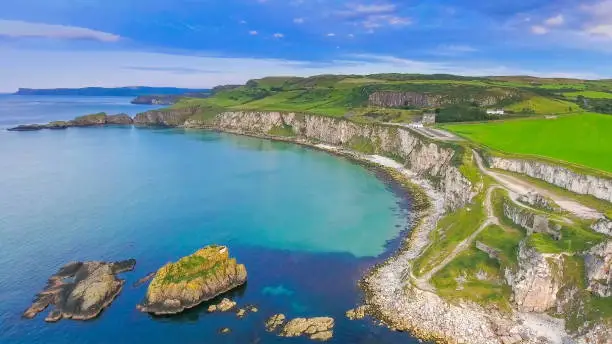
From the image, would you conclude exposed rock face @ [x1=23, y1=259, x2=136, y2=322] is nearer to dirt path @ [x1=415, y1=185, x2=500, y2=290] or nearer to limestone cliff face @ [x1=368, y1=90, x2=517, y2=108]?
dirt path @ [x1=415, y1=185, x2=500, y2=290]

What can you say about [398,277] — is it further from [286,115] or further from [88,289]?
[286,115]

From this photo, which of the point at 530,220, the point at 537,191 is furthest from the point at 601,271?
the point at 537,191

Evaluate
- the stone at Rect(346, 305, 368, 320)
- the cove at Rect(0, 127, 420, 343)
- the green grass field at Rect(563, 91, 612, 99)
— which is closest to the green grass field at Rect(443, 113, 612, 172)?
the cove at Rect(0, 127, 420, 343)

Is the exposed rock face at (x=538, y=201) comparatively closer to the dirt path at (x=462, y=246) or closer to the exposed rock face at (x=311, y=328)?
the dirt path at (x=462, y=246)

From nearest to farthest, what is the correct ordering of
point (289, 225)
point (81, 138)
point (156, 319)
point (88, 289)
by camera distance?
point (156, 319) → point (88, 289) → point (289, 225) → point (81, 138)

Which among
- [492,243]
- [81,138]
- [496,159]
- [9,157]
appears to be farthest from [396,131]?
[81,138]

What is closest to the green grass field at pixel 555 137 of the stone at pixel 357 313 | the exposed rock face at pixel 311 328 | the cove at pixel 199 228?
the cove at pixel 199 228
